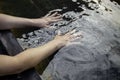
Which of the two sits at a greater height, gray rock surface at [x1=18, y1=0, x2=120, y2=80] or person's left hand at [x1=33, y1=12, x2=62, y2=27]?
person's left hand at [x1=33, y1=12, x2=62, y2=27]

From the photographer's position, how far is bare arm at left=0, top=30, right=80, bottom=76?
186 cm

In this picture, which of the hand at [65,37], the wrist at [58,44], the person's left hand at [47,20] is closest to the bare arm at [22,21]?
the person's left hand at [47,20]

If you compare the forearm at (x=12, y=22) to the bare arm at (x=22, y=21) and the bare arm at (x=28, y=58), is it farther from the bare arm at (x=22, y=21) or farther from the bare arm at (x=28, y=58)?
the bare arm at (x=28, y=58)

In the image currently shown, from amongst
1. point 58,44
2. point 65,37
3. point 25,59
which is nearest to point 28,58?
point 25,59

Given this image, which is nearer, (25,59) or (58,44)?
(25,59)

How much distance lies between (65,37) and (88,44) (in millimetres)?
244

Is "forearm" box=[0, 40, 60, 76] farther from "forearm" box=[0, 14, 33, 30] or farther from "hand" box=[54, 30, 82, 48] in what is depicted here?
"forearm" box=[0, 14, 33, 30]

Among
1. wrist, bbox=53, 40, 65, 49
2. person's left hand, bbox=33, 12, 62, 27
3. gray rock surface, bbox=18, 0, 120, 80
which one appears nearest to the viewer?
gray rock surface, bbox=18, 0, 120, 80

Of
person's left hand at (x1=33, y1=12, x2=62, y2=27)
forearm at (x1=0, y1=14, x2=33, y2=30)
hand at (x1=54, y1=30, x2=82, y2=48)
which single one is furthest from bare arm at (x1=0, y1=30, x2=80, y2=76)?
forearm at (x1=0, y1=14, x2=33, y2=30)

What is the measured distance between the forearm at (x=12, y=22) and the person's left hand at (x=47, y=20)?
77mm

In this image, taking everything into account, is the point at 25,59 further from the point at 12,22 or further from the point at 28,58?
the point at 12,22

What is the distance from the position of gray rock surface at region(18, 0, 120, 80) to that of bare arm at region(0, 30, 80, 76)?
91 millimetres

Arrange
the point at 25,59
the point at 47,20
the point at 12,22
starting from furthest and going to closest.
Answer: the point at 47,20 → the point at 12,22 → the point at 25,59

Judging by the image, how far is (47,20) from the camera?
252 centimetres
